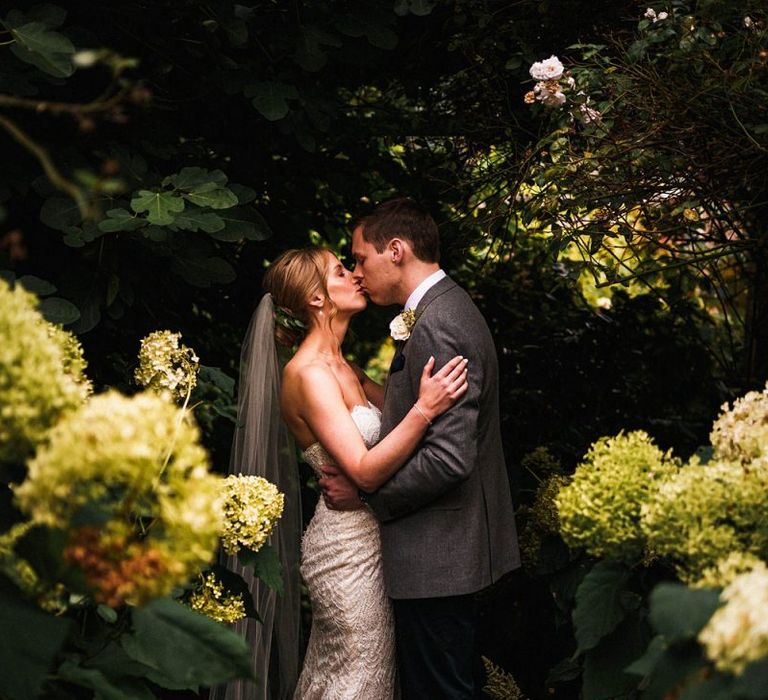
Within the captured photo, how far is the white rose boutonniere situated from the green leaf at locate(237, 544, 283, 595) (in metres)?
1.01

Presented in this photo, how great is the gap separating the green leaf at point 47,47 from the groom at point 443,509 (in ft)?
4.90

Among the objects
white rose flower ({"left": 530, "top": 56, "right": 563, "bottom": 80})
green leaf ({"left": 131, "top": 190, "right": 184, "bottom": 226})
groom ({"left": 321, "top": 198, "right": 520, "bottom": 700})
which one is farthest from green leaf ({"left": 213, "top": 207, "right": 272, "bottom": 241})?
white rose flower ({"left": 530, "top": 56, "right": 563, "bottom": 80})

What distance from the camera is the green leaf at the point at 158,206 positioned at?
3058 millimetres

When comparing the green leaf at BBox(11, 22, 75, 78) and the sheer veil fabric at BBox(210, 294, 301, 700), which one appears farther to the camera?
the sheer veil fabric at BBox(210, 294, 301, 700)

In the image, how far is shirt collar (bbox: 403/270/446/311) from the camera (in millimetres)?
3547

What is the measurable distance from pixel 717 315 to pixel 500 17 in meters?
2.93

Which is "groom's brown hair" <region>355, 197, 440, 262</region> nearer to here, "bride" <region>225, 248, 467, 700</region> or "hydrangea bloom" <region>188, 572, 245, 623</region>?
"bride" <region>225, 248, 467, 700</region>

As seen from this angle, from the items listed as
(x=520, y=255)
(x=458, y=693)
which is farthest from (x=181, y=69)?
(x=458, y=693)

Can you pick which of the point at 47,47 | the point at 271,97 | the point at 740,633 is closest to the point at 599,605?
the point at 740,633

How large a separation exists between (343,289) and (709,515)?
7.53 ft

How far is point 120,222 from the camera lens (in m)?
3.10

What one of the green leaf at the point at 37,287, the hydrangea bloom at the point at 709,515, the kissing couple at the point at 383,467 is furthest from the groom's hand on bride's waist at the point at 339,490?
the hydrangea bloom at the point at 709,515

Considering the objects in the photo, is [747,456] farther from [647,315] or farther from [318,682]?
[647,315]

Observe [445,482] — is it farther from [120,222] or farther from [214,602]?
[120,222]
